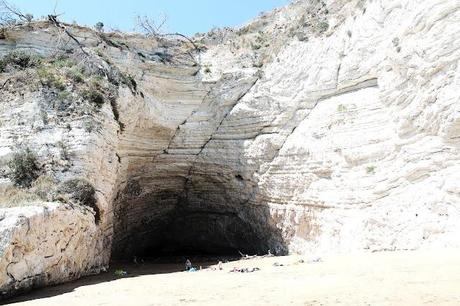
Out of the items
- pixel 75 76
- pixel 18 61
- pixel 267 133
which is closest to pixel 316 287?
pixel 267 133

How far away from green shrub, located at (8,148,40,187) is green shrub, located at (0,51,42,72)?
5.15 metres

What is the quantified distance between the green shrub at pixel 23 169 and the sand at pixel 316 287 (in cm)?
367

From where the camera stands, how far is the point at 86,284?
36.9 feet

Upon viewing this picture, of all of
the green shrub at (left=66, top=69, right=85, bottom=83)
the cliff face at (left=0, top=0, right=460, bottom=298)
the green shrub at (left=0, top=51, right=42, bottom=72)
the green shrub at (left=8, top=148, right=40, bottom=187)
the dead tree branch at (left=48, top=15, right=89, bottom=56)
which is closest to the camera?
the cliff face at (left=0, top=0, right=460, bottom=298)

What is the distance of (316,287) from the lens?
24.5ft

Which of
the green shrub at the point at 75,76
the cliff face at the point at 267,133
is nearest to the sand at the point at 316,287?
the cliff face at the point at 267,133

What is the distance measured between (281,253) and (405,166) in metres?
6.17

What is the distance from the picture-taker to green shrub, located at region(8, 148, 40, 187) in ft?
42.5

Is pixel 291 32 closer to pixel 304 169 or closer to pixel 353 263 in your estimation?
pixel 304 169

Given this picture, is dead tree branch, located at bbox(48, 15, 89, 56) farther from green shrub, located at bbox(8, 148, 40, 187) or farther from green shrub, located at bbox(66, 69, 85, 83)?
green shrub, located at bbox(8, 148, 40, 187)

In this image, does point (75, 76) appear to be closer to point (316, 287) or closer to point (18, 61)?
point (18, 61)

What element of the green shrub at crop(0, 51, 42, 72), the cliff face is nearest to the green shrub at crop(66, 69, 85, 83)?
the cliff face

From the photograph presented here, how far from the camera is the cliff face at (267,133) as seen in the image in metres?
12.0

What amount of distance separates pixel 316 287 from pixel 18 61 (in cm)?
1479
